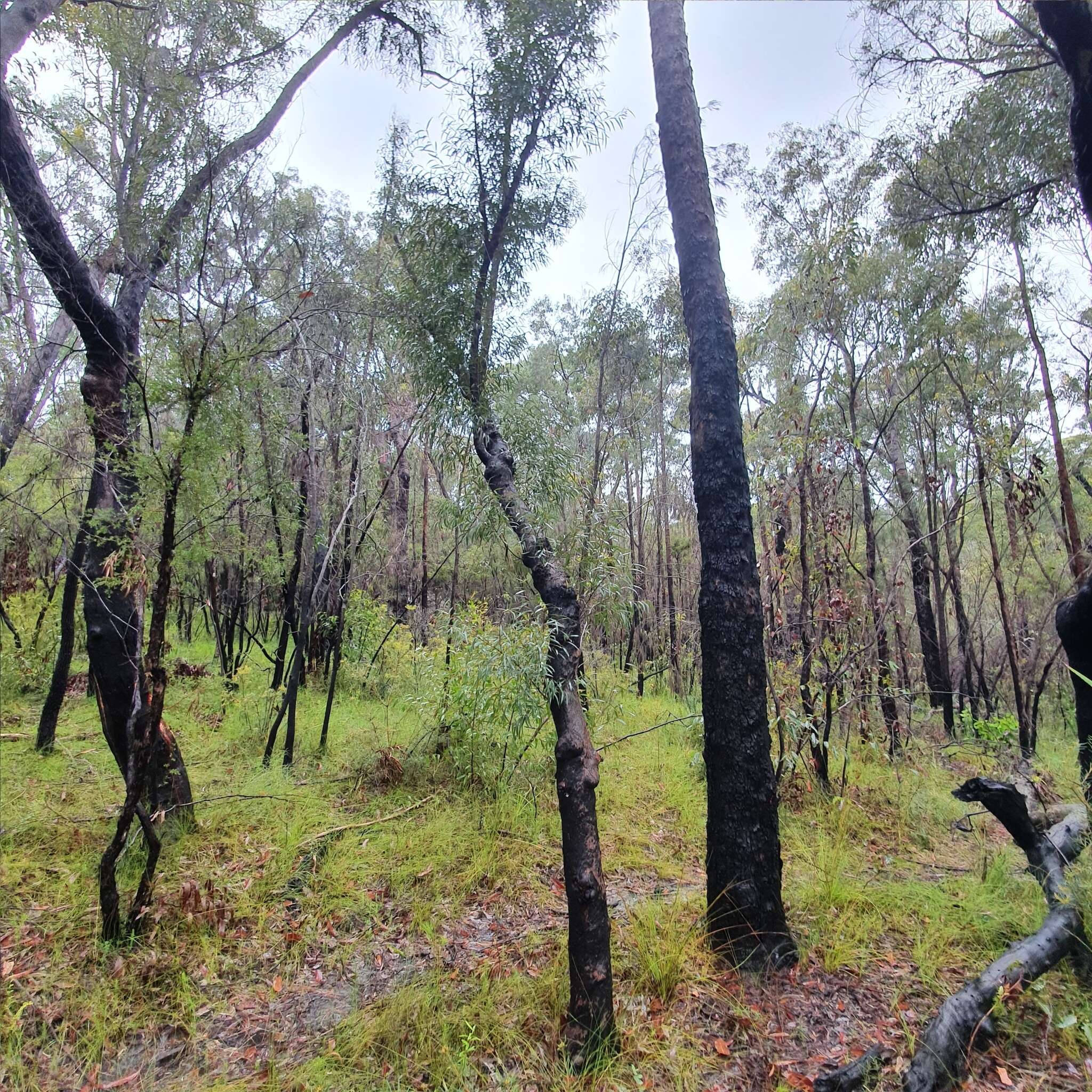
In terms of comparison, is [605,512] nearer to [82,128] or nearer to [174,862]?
[174,862]

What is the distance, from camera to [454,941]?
2852 millimetres

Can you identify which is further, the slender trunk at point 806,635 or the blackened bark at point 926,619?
the blackened bark at point 926,619

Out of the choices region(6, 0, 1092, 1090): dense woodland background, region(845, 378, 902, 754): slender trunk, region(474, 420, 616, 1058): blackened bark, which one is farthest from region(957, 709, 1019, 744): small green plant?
region(474, 420, 616, 1058): blackened bark

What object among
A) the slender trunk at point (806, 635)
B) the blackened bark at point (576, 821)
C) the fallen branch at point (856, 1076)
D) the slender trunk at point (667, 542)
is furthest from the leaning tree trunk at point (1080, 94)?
the slender trunk at point (667, 542)

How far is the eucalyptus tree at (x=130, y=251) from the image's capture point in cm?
277

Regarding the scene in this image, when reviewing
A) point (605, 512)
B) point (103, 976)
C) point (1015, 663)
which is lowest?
point (103, 976)

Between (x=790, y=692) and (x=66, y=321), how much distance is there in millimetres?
7713

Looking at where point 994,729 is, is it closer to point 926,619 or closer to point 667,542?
point 926,619

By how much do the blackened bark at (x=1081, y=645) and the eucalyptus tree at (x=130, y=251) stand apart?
15.9 feet

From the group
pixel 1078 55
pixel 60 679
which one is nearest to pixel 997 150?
pixel 1078 55

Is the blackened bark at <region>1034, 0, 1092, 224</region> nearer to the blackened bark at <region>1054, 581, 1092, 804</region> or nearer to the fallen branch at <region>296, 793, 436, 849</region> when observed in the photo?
the blackened bark at <region>1054, 581, 1092, 804</region>

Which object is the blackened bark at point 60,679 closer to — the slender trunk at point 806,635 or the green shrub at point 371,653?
the green shrub at point 371,653

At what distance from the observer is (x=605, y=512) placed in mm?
4930

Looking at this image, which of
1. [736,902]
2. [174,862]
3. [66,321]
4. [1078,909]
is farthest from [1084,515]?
[66,321]
